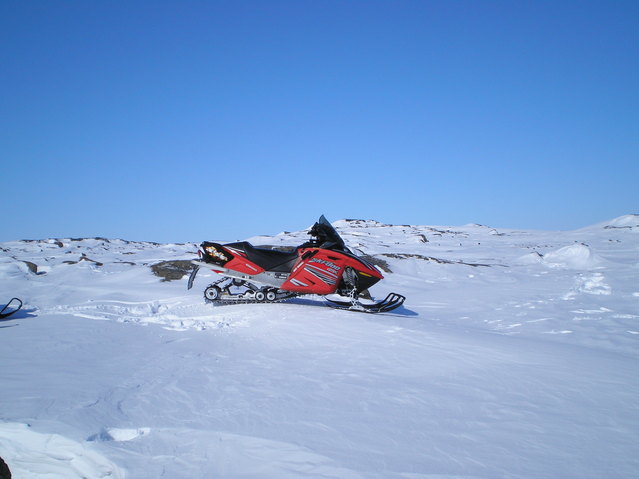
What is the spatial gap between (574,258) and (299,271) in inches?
A: 551

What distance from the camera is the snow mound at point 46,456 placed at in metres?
2.32

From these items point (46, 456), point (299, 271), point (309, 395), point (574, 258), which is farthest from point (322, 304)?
point (574, 258)

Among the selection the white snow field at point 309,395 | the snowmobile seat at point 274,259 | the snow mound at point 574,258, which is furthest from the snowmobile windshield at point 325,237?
the snow mound at point 574,258

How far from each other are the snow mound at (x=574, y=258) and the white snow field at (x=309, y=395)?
9.32 m

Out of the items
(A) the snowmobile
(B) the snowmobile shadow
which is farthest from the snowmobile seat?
(B) the snowmobile shadow

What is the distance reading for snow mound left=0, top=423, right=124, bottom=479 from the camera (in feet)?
7.61

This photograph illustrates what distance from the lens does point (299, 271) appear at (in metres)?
7.81

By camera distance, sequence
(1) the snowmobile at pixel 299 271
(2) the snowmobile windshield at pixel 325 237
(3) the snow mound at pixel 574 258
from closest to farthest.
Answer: (1) the snowmobile at pixel 299 271 → (2) the snowmobile windshield at pixel 325 237 → (3) the snow mound at pixel 574 258

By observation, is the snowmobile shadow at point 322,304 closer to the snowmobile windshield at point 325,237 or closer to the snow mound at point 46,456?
the snowmobile windshield at point 325,237

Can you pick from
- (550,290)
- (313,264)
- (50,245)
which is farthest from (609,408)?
(50,245)

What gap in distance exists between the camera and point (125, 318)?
23.0 ft

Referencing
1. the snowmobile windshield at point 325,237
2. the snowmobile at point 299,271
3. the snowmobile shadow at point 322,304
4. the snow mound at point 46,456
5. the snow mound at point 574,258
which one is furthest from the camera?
the snow mound at point 574,258

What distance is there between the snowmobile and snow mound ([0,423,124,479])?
17.9 ft

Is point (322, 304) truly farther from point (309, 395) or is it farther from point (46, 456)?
point (46, 456)
